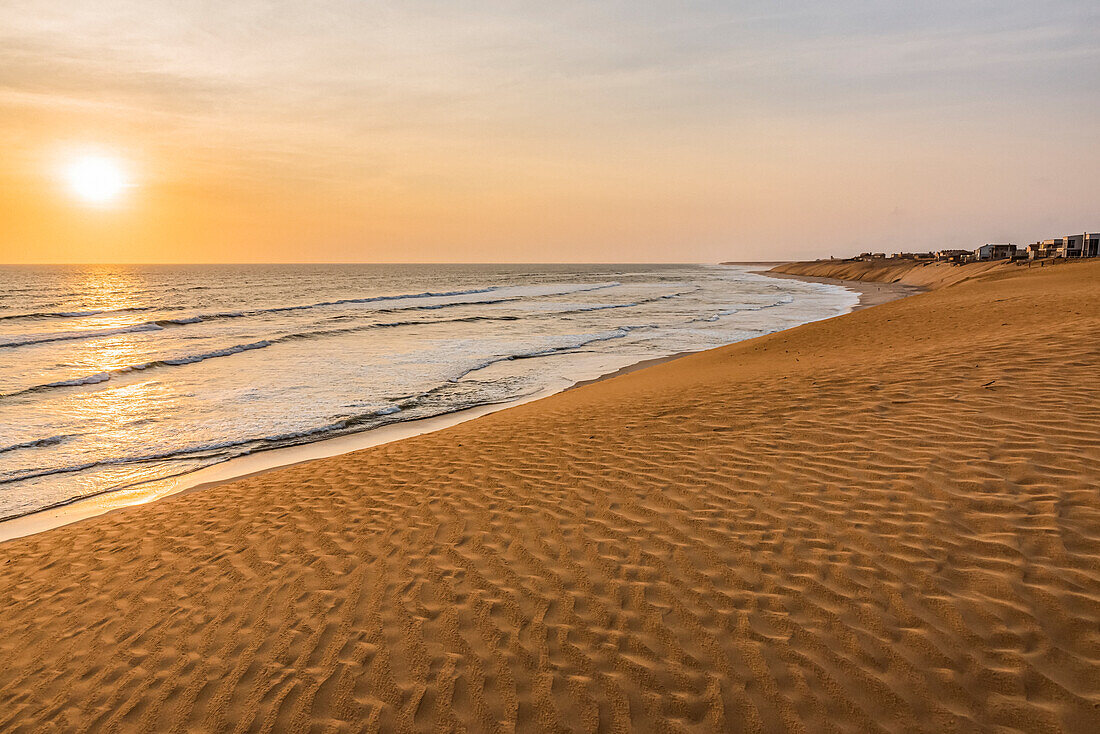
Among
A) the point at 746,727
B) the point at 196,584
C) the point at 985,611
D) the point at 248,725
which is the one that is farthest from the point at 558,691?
the point at 196,584

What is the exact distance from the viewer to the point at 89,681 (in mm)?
4086

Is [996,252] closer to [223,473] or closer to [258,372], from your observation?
[258,372]

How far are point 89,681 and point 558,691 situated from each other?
3.35 m

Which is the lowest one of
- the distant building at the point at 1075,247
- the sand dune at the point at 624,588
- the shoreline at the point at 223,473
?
the shoreline at the point at 223,473

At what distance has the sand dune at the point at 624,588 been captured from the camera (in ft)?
11.4

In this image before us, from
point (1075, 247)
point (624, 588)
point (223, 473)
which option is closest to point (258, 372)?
point (223, 473)

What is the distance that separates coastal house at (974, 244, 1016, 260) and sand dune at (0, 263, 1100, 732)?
235 feet

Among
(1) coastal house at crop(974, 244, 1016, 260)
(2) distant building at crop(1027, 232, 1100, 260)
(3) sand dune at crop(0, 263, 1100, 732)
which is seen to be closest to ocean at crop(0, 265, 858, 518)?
(3) sand dune at crop(0, 263, 1100, 732)

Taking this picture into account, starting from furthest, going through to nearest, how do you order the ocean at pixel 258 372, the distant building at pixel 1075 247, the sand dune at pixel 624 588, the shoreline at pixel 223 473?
1. the distant building at pixel 1075 247
2. the ocean at pixel 258 372
3. the shoreline at pixel 223 473
4. the sand dune at pixel 624 588

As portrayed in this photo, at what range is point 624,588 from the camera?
4.51 m

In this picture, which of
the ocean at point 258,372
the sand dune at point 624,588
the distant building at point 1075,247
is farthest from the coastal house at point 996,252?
the sand dune at point 624,588

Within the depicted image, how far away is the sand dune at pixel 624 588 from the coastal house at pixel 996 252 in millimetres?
71690

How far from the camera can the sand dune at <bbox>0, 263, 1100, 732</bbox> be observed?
3475 mm

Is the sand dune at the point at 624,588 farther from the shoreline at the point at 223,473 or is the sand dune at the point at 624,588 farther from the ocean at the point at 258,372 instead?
the ocean at the point at 258,372
